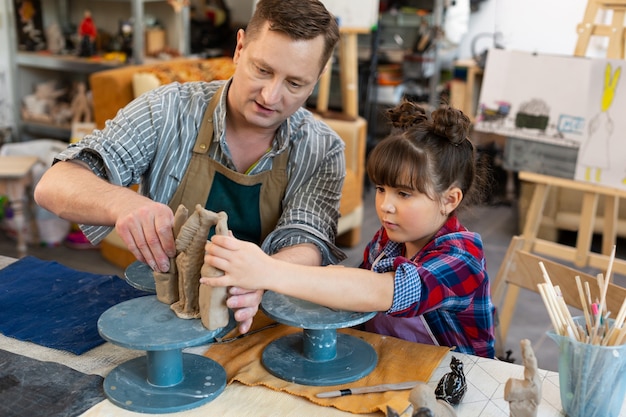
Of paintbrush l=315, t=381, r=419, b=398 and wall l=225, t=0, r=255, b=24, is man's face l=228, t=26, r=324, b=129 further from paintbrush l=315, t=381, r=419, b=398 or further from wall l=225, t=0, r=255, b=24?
wall l=225, t=0, r=255, b=24

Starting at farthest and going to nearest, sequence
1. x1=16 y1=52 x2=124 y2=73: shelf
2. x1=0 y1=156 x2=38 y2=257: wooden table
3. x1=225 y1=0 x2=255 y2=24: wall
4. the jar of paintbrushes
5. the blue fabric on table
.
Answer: x1=225 y1=0 x2=255 y2=24: wall < x1=16 y1=52 x2=124 y2=73: shelf < x1=0 y1=156 x2=38 y2=257: wooden table < the blue fabric on table < the jar of paintbrushes

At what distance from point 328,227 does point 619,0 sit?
5.96ft

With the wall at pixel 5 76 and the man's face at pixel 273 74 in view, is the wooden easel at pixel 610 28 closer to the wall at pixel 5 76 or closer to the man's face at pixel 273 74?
the man's face at pixel 273 74

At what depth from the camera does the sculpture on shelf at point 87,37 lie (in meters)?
4.63

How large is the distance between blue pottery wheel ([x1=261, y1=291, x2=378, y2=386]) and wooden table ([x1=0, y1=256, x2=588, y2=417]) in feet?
0.24

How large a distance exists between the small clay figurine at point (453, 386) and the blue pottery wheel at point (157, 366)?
39cm

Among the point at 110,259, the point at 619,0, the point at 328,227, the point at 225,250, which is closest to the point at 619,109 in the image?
the point at 619,0

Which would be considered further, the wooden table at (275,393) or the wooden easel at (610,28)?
the wooden easel at (610,28)

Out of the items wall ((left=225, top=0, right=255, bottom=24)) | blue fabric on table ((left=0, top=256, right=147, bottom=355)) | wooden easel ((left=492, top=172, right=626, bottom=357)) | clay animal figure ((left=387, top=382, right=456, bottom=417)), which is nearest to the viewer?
clay animal figure ((left=387, top=382, right=456, bottom=417))

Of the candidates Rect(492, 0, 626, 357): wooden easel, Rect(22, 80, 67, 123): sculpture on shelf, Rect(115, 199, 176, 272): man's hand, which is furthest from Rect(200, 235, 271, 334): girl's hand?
Rect(22, 80, 67, 123): sculpture on shelf

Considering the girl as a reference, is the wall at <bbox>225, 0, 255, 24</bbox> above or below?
above

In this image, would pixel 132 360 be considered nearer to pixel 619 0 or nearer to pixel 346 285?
pixel 346 285

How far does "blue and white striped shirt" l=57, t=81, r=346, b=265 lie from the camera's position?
174cm

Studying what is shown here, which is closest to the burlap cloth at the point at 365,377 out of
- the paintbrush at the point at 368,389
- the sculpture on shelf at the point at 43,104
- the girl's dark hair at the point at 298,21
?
the paintbrush at the point at 368,389
